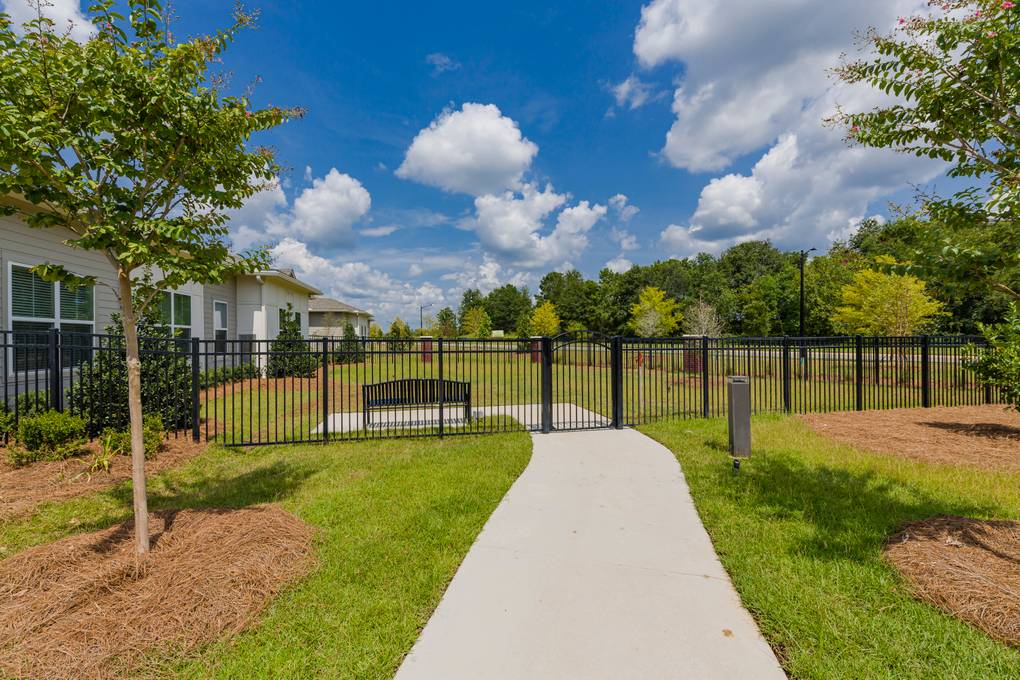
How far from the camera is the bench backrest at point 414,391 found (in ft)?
28.5

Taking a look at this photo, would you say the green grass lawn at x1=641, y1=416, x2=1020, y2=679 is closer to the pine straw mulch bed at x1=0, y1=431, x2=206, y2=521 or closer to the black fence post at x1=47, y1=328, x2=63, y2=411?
the pine straw mulch bed at x1=0, y1=431, x2=206, y2=521

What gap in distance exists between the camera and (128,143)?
3.10 m

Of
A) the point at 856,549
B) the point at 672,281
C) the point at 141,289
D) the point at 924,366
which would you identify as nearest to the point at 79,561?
the point at 141,289

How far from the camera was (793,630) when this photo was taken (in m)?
2.67

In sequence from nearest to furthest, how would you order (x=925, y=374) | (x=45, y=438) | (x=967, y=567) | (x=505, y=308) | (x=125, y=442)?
(x=967, y=567) → (x=45, y=438) → (x=125, y=442) → (x=925, y=374) → (x=505, y=308)

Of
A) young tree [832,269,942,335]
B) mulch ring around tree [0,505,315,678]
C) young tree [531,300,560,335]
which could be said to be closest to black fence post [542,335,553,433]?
mulch ring around tree [0,505,315,678]

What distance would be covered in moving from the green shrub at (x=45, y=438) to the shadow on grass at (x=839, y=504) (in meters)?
9.25

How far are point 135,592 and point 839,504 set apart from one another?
20.9ft

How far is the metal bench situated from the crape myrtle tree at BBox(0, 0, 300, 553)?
519 cm

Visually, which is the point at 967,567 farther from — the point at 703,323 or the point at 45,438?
the point at 703,323

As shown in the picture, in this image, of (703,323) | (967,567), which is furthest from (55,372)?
(703,323)

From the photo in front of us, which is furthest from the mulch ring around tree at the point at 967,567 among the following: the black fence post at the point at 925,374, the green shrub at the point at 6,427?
the green shrub at the point at 6,427

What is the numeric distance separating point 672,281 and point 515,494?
203ft

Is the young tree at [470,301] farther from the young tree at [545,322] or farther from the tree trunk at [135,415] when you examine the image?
the tree trunk at [135,415]
